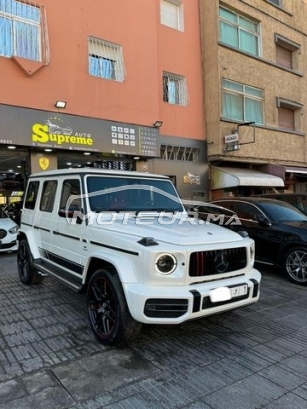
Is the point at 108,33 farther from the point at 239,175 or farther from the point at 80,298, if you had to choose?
the point at 80,298

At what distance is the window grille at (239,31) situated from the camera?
1457cm

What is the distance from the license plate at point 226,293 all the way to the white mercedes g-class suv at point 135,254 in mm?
10

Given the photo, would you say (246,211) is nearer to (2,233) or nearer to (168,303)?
(168,303)

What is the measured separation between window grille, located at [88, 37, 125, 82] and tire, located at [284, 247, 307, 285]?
314 inches

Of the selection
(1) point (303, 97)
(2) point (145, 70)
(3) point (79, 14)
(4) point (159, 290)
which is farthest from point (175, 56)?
(4) point (159, 290)

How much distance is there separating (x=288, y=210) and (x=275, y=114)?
1030cm

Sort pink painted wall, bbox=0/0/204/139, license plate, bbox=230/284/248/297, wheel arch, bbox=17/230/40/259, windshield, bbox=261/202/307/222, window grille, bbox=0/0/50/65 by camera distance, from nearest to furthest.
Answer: license plate, bbox=230/284/248/297 → wheel arch, bbox=17/230/40/259 → windshield, bbox=261/202/307/222 → window grille, bbox=0/0/50/65 → pink painted wall, bbox=0/0/204/139

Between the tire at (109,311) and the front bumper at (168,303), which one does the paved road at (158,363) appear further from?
the front bumper at (168,303)

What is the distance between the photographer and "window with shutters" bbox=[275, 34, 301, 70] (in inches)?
674

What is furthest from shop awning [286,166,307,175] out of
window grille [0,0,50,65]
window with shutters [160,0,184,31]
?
window grille [0,0,50,65]

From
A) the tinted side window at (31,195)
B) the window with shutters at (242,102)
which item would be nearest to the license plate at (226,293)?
the tinted side window at (31,195)

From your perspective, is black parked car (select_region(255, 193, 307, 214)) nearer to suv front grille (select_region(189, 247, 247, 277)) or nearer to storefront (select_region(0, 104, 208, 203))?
storefront (select_region(0, 104, 208, 203))

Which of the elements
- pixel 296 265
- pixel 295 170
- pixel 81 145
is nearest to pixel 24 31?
pixel 81 145

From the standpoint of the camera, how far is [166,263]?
339 cm
